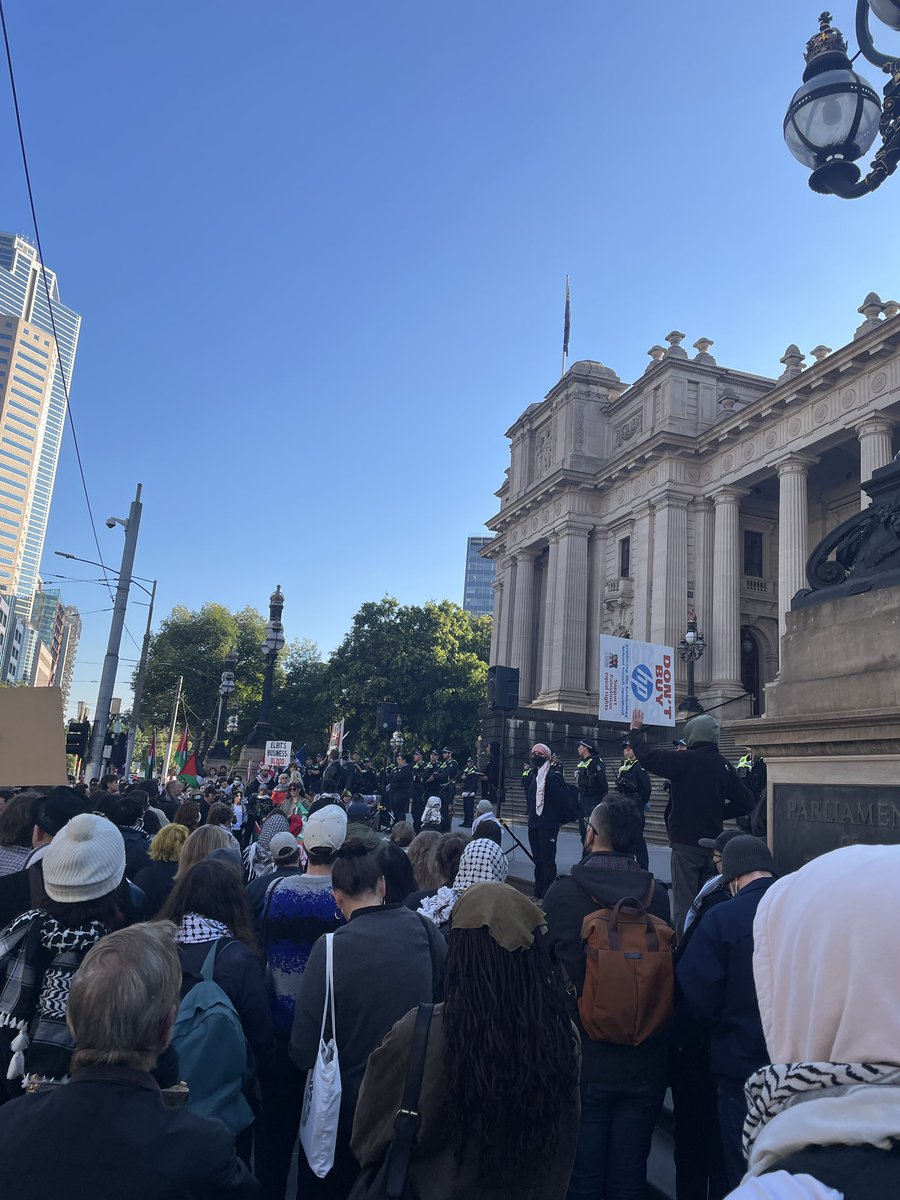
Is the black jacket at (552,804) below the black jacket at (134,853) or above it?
above

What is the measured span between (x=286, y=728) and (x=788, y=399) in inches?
1922

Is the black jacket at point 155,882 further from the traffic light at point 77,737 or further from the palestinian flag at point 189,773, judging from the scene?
the palestinian flag at point 189,773

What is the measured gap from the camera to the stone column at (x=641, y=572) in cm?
3706

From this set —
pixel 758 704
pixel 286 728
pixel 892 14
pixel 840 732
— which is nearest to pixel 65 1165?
pixel 840 732

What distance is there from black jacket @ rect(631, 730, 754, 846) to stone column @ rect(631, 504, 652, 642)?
98.4ft

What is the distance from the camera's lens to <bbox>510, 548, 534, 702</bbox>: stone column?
4566 cm

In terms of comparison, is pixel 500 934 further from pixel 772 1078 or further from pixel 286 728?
pixel 286 728

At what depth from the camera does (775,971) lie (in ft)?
4.90

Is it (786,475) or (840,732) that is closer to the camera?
(840,732)

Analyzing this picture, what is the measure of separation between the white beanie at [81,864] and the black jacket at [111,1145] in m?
Result: 1.38

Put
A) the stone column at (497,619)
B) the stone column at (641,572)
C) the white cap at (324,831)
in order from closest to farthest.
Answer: the white cap at (324,831) → the stone column at (641,572) → the stone column at (497,619)

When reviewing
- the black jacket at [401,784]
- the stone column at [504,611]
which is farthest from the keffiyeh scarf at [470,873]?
the stone column at [504,611]

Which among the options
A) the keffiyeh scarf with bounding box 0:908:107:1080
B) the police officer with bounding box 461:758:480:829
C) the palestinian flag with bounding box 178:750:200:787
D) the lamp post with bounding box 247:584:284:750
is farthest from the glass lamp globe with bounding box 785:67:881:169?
the palestinian flag with bounding box 178:750:200:787

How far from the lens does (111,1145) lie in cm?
191
